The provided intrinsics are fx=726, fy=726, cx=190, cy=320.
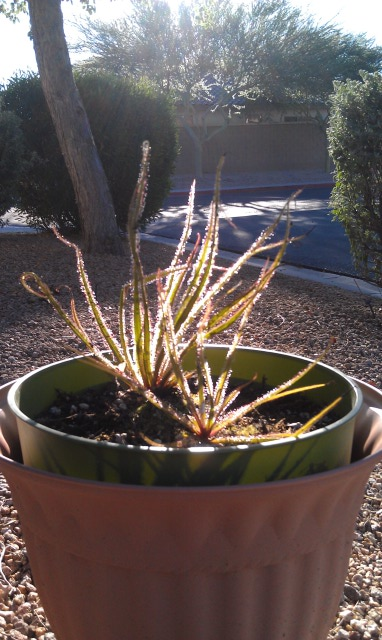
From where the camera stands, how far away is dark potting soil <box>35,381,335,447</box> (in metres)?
1.84

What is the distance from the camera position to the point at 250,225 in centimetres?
1498

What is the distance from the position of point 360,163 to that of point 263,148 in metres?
32.3

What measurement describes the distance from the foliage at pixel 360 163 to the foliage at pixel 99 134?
493cm

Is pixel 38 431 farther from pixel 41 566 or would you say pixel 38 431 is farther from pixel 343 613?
pixel 343 613

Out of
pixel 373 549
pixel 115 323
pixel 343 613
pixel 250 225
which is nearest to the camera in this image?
pixel 343 613

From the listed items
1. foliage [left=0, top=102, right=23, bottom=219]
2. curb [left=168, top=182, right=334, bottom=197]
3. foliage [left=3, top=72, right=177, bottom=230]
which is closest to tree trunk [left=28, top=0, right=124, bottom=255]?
foliage [left=0, top=102, right=23, bottom=219]

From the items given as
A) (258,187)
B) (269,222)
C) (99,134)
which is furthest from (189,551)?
(258,187)

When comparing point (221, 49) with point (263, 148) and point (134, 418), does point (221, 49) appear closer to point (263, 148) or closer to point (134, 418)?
point (263, 148)

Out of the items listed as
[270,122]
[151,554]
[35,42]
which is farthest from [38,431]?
[270,122]

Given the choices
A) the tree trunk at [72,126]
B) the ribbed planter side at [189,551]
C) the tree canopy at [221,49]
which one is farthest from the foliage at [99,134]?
the tree canopy at [221,49]

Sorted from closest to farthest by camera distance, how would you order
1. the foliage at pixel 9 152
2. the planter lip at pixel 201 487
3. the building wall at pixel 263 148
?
the planter lip at pixel 201 487 < the foliage at pixel 9 152 < the building wall at pixel 263 148

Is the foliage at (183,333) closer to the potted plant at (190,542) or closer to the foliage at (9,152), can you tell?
the potted plant at (190,542)

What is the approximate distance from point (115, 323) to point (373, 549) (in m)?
3.47

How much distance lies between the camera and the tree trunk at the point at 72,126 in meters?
8.75
